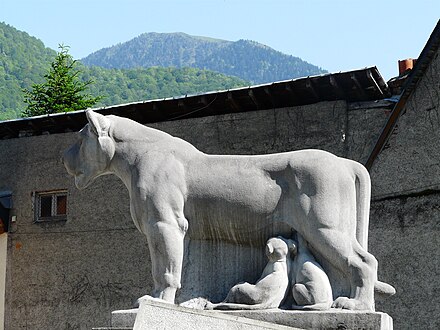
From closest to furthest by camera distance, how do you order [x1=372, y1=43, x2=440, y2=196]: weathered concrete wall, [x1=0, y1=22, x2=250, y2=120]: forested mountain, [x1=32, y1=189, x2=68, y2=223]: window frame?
1. [x1=372, y1=43, x2=440, y2=196]: weathered concrete wall
2. [x1=32, y1=189, x2=68, y2=223]: window frame
3. [x1=0, y1=22, x2=250, y2=120]: forested mountain

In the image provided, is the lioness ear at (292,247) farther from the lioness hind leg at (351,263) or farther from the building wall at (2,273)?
the building wall at (2,273)

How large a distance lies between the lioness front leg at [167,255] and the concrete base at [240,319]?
1.31 ft

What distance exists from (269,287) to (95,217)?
11530mm

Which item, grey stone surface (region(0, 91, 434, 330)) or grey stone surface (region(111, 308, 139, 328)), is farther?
grey stone surface (region(0, 91, 434, 330))

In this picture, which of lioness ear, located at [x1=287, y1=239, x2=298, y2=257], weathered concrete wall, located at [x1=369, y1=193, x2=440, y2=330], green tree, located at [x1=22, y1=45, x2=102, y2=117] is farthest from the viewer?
green tree, located at [x1=22, y1=45, x2=102, y2=117]

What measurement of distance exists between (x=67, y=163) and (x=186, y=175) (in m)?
1.17

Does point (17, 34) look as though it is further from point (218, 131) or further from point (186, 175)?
point (186, 175)

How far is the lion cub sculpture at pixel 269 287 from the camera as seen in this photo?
6945 millimetres

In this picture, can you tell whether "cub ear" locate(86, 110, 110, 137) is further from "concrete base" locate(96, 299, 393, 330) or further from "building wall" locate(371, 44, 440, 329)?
"building wall" locate(371, 44, 440, 329)

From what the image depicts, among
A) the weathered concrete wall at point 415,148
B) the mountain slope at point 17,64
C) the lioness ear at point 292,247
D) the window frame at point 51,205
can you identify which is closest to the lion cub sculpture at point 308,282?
the lioness ear at point 292,247

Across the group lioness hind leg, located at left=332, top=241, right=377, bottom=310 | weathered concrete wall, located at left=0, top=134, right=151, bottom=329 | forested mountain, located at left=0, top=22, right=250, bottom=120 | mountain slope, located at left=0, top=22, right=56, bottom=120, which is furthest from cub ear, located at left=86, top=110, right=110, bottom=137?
forested mountain, located at left=0, top=22, right=250, bottom=120

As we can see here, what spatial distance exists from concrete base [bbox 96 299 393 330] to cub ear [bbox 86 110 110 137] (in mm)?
1540

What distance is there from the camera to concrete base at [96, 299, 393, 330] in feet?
19.8

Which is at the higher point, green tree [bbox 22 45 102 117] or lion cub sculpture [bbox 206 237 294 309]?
green tree [bbox 22 45 102 117]
